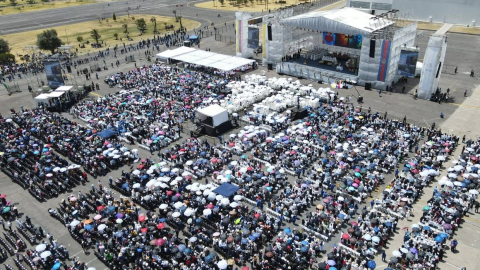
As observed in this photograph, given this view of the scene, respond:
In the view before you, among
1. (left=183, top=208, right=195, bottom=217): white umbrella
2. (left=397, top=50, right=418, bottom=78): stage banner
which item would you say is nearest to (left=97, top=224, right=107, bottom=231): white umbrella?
(left=183, top=208, right=195, bottom=217): white umbrella

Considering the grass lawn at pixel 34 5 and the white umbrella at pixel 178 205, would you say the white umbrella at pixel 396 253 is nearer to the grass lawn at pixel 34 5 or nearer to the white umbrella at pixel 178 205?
the white umbrella at pixel 178 205

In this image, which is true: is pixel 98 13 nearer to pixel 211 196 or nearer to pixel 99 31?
pixel 99 31

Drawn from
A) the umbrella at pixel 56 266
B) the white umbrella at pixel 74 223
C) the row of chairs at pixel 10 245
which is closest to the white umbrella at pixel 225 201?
the white umbrella at pixel 74 223

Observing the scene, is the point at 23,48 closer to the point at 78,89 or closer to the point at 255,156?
the point at 78,89

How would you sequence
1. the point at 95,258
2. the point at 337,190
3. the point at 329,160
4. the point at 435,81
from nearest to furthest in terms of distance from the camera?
the point at 95,258 < the point at 337,190 < the point at 329,160 < the point at 435,81

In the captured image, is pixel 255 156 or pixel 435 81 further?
pixel 435 81

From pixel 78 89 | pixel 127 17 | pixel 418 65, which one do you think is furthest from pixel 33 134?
pixel 127 17

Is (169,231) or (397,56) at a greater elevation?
(397,56)
